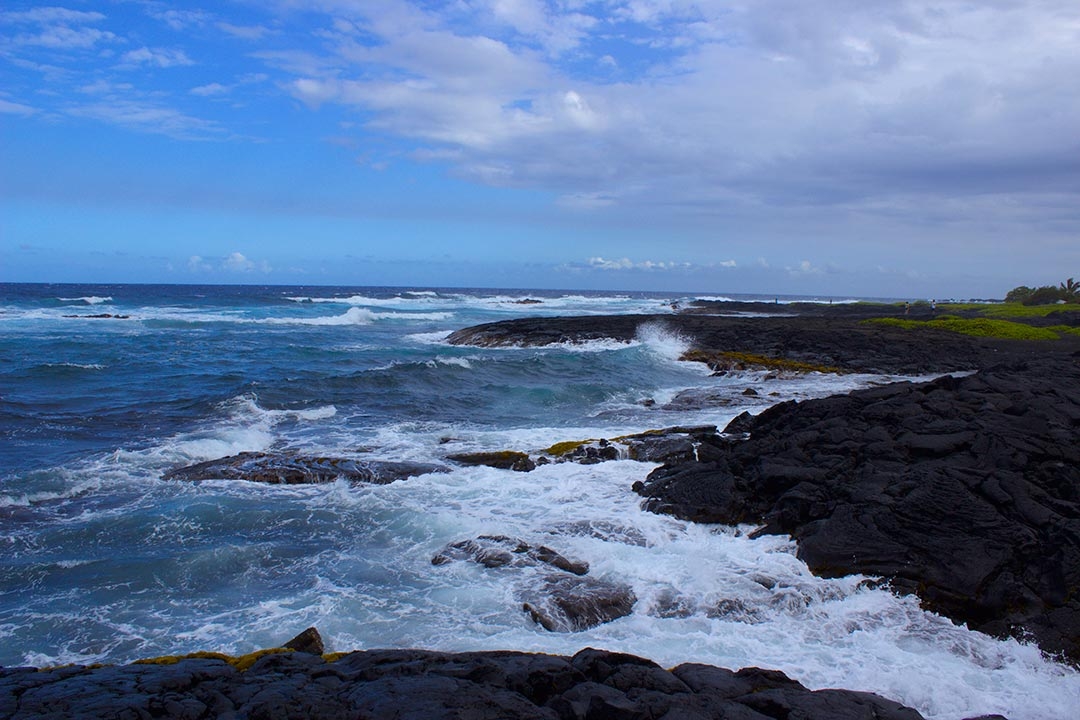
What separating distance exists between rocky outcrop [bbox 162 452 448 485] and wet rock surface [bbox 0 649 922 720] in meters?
6.90

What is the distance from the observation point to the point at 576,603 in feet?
25.4

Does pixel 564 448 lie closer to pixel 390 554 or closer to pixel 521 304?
pixel 390 554

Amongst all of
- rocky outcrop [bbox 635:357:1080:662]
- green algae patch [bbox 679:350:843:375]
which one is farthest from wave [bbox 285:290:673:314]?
rocky outcrop [bbox 635:357:1080:662]

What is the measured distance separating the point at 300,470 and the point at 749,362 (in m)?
20.3

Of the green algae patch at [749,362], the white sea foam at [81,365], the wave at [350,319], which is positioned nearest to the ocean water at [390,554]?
the white sea foam at [81,365]

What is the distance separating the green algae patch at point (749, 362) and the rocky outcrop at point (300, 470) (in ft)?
58.4

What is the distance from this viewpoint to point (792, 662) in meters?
6.69

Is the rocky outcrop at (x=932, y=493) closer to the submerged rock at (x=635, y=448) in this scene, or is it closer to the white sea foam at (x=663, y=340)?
the submerged rock at (x=635, y=448)

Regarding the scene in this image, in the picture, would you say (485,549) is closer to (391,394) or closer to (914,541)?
(914,541)

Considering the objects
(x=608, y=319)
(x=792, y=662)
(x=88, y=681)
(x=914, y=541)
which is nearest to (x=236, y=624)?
(x=88, y=681)

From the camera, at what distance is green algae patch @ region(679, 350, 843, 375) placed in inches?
1069

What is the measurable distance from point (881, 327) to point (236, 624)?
122ft

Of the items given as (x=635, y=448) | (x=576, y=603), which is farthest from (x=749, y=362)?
(x=576, y=603)

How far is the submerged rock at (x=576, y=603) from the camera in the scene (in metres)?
7.50
